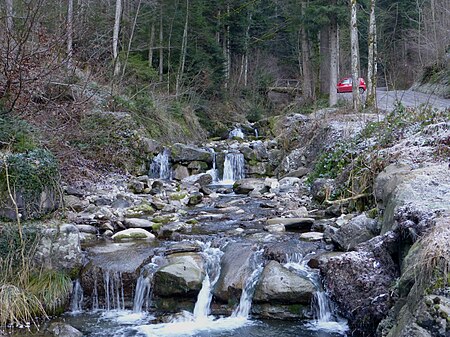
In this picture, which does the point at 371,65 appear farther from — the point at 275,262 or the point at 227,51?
the point at 227,51

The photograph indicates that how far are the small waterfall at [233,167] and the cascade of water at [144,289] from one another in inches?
344

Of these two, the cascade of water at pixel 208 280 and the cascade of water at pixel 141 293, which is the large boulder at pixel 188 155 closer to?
the cascade of water at pixel 208 280

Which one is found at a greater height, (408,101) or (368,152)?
(408,101)

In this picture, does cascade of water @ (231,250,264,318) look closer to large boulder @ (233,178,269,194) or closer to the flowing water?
large boulder @ (233,178,269,194)

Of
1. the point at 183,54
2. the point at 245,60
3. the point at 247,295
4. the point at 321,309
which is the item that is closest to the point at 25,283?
the point at 247,295

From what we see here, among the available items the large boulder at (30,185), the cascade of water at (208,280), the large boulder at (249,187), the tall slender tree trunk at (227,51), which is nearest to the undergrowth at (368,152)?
the large boulder at (249,187)

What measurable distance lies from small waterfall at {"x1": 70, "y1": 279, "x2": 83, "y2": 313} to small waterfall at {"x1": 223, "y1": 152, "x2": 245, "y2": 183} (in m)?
9.02

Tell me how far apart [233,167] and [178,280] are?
9.39m

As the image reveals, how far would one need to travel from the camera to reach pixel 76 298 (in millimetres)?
6605

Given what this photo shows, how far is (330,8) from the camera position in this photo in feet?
63.1

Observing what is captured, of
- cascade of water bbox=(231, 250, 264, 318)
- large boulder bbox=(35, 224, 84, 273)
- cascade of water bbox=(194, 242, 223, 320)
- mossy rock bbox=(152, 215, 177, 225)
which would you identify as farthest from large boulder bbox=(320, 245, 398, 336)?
mossy rock bbox=(152, 215, 177, 225)

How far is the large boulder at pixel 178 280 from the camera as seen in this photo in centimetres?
647

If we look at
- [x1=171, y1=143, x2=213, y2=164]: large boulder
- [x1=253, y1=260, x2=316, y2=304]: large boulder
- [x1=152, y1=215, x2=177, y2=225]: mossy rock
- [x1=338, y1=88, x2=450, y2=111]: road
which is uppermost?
[x1=338, y1=88, x2=450, y2=111]: road

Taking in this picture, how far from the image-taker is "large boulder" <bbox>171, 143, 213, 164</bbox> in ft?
49.8
